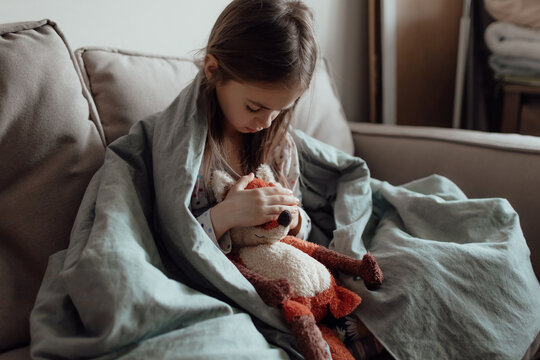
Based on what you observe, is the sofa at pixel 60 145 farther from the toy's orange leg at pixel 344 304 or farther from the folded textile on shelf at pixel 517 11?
the folded textile on shelf at pixel 517 11

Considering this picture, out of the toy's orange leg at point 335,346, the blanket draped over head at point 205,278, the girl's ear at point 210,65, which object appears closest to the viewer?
the blanket draped over head at point 205,278

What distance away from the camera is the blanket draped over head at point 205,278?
56 cm

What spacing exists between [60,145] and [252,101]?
317mm

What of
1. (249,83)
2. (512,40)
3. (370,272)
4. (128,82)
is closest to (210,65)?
(249,83)

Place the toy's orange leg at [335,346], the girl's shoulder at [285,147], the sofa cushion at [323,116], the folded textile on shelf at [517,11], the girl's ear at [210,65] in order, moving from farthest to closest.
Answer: the folded textile on shelf at [517,11] < the sofa cushion at [323,116] < the girl's shoulder at [285,147] < the girl's ear at [210,65] < the toy's orange leg at [335,346]

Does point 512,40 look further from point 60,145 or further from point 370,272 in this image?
point 60,145

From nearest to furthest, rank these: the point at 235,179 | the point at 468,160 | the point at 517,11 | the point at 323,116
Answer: the point at 235,179 → the point at 468,160 → the point at 323,116 → the point at 517,11

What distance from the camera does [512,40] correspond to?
5.10ft

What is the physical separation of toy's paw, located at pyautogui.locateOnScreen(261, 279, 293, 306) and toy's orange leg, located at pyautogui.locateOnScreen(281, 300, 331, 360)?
0.04 feet

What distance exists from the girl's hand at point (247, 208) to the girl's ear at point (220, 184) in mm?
35

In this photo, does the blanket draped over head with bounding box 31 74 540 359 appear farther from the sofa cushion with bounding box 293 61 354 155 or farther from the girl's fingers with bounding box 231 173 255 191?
the sofa cushion with bounding box 293 61 354 155

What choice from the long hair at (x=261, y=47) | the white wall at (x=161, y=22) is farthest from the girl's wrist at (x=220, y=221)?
the white wall at (x=161, y=22)

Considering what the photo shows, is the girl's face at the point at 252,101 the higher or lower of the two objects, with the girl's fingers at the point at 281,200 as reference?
higher

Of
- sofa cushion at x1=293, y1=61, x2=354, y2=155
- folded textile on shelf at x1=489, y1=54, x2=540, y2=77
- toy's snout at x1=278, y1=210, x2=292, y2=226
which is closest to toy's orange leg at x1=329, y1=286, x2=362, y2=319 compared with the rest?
toy's snout at x1=278, y1=210, x2=292, y2=226
